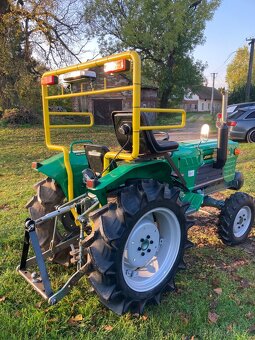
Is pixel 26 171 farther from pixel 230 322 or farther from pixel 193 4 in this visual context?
pixel 193 4

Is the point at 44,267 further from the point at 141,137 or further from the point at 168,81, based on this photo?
the point at 168,81

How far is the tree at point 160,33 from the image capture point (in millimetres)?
22750

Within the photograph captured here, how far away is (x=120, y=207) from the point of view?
2.45 meters

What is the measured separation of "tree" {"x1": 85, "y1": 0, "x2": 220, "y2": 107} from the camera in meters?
22.8

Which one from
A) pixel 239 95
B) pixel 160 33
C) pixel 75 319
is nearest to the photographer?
pixel 75 319

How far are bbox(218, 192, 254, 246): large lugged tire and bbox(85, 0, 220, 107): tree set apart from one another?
21.0 meters

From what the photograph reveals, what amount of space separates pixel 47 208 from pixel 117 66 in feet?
5.11

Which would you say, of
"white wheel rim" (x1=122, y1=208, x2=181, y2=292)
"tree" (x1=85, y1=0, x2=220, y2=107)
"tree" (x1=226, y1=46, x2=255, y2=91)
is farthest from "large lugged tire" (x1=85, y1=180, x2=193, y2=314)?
"tree" (x1=226, y1=46, x2=255, y2=91)

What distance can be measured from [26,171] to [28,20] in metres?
10.7

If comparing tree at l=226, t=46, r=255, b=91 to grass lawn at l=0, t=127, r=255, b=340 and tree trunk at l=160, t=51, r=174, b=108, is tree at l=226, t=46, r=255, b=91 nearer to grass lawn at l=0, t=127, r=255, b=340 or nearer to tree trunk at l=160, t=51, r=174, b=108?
tree trunk at l=160, t=51, r=174, b=108

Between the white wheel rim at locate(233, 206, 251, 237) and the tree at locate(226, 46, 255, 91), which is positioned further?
the tree at locate(226, 46, 255, 91)

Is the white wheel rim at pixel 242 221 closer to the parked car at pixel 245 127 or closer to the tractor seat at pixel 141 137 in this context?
the tractor seat at pixel 141 137

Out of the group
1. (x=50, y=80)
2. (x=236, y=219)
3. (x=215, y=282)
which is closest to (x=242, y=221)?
(x=236, y=219)

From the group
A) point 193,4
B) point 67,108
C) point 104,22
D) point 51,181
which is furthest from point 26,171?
point 193,4
